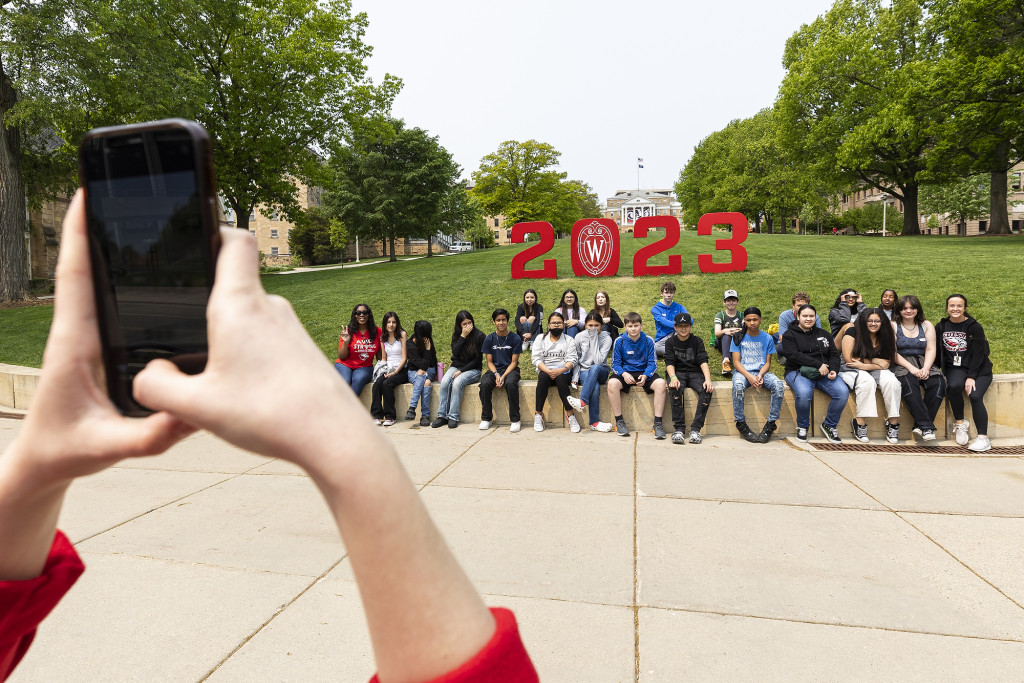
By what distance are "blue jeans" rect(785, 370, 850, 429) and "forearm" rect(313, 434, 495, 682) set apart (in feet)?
24.6

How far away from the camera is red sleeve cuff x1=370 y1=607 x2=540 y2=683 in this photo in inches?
26.9

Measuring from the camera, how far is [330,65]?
24.9 metres

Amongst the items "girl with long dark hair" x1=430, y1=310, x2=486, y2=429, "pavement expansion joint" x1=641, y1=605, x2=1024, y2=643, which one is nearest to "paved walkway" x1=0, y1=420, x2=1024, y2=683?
"pavement expansion joint" x1=641, y1=605, x2=1024, y2=643

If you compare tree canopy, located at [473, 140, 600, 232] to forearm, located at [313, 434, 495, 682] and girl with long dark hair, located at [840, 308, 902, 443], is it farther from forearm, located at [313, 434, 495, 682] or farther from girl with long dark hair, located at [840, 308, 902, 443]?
forearm, located at [313, 434, 495, 682]

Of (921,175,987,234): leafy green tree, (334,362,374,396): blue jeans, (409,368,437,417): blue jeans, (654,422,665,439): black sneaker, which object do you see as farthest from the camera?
(921,175,987,234): leafy green tree

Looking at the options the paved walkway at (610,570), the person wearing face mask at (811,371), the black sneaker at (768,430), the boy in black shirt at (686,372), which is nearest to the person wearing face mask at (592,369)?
the boy in black shirt at (686,372)

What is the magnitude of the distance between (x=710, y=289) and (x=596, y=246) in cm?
385

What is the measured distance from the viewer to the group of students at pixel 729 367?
282 inches

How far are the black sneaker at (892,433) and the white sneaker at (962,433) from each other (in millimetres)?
599

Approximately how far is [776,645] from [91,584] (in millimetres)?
3793

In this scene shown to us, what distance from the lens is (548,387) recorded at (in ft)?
26.2

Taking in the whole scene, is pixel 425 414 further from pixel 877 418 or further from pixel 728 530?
pixel 877 418

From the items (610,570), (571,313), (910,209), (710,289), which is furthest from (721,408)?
(910,209)

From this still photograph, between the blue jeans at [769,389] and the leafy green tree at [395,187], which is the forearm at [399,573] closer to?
the blue jeans at [769,389]
